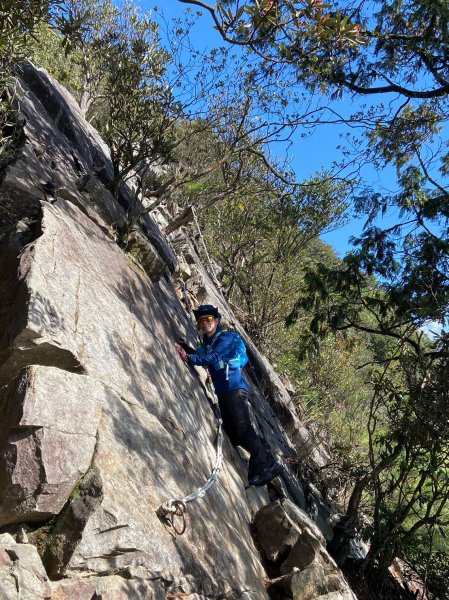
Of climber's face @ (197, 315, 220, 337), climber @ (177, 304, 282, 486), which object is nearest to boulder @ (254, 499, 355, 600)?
climber @ (177, 304, 282, 486)

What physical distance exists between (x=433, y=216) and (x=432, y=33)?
3076 millimetres

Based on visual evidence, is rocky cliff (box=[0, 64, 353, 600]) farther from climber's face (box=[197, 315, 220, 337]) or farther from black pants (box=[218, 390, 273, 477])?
climber's face (box=[197, 315, 220, 337])

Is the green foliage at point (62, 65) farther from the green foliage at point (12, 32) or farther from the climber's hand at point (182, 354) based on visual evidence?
the climber's hand at point (182, 354)

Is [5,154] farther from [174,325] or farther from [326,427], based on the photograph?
[326,427]

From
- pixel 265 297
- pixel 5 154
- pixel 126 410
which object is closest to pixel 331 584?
pixel 126 410

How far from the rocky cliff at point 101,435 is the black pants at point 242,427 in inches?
7.4

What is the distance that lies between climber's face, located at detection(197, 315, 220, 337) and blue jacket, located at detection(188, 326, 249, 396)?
0.70ft

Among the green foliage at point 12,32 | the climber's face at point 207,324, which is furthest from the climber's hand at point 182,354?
the green foliage at point 12,32

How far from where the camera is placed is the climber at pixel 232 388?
6.81m

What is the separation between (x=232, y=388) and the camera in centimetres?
686

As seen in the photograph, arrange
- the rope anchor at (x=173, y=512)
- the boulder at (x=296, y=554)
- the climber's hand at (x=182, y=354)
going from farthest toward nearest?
the climber's hand at (x=182, y=354) → the boulder at (x=296, y=554) → the rope anchor at (x=173, y=512)

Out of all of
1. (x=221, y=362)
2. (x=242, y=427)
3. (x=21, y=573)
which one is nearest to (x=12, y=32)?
(x=221, y=362)

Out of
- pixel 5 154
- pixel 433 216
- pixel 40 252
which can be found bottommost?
pixel 40 252

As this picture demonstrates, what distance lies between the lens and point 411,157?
10.8m
